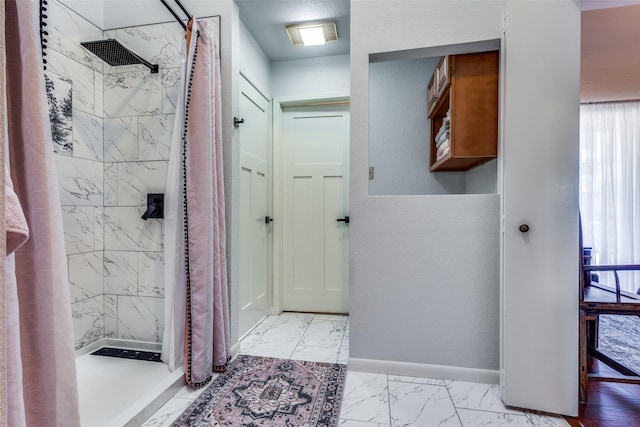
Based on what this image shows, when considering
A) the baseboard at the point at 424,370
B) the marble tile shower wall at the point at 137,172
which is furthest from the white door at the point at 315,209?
the marble tile shower wall at the point at 137,172

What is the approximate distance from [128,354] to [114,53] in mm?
1805

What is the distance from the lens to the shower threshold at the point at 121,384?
1.34m

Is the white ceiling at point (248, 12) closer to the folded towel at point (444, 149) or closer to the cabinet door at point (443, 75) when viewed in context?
the cabinet door at point (443, 75)

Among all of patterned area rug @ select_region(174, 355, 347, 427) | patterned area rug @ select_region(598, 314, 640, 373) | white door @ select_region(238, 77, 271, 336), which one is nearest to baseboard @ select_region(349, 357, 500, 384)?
patterned area rug @ select_region(174, 355, 347, 427)

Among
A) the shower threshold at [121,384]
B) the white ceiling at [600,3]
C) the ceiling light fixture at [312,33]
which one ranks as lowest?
the shower threshold at [121,384]

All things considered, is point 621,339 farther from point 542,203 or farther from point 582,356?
point 542,203

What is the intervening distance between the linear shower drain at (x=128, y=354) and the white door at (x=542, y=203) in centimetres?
199

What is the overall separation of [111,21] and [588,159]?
4.98 metres

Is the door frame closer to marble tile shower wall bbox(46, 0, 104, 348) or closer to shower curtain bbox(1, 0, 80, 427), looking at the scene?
marble tile shower wall bbox(46, 0, 104, 348)

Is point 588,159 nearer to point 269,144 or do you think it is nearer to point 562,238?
point 562,238

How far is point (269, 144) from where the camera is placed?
9.16 ft

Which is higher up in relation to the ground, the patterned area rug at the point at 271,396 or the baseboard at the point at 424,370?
the baseboard at the point at 424,370

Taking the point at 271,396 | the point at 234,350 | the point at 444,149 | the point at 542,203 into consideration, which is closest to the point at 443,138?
the point at 444,149

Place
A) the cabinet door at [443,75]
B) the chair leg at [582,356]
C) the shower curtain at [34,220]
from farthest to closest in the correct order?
the cabinet door at [443,75]
the chair leg at [582,356]
the shower curtain at [34,220]
